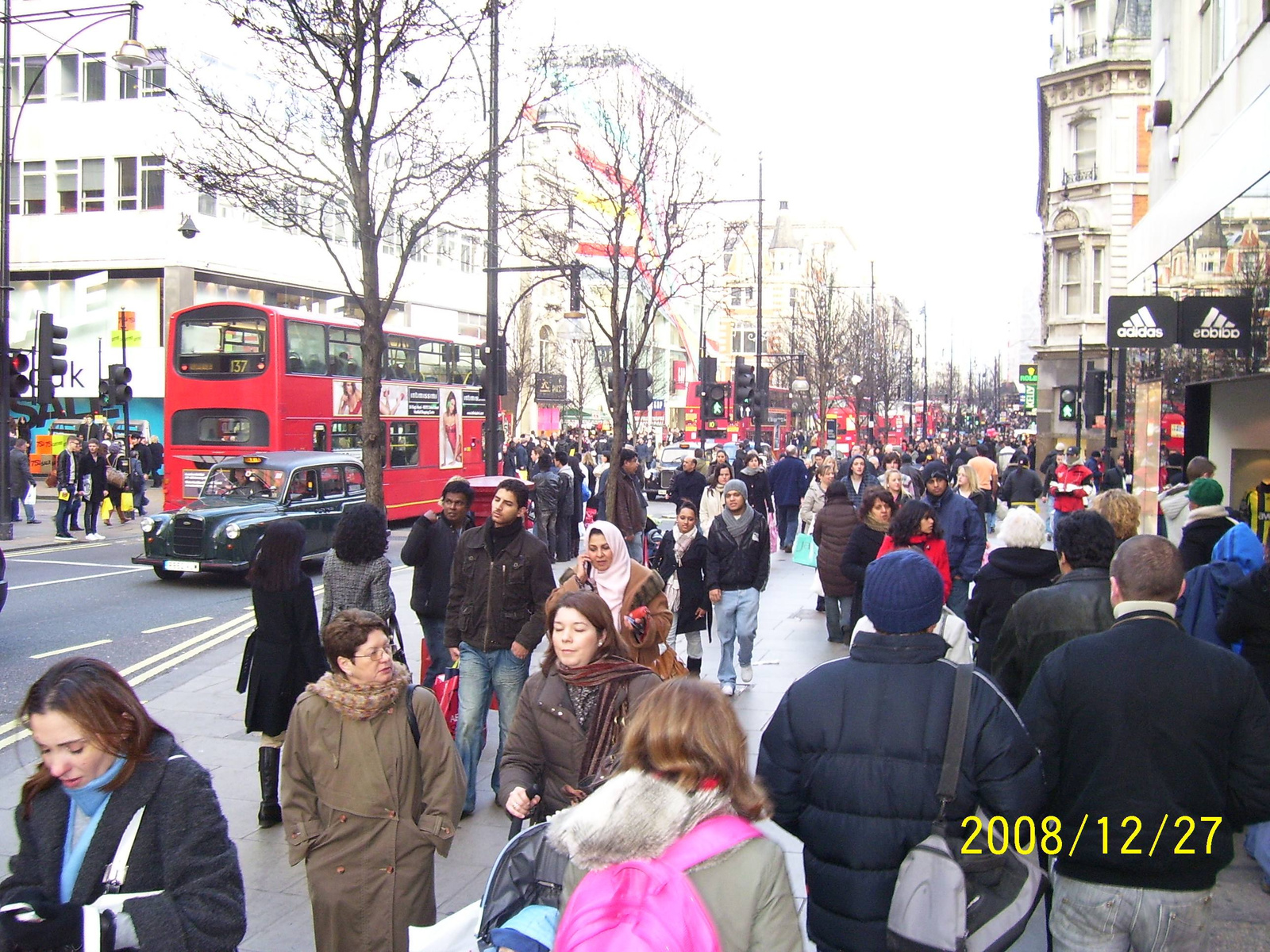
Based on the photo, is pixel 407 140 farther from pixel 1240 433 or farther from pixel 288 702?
pixel 1240 433

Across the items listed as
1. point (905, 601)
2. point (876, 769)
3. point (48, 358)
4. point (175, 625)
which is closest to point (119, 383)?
point (48, 358)

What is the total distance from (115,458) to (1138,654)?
88.0ft

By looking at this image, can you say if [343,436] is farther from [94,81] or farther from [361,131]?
[94,81]

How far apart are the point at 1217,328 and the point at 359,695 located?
11.4 m

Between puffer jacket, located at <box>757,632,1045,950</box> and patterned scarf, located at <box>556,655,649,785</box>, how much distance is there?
0.84 m

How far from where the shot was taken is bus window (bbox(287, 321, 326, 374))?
70.8 feet

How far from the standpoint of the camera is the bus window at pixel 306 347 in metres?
21.6

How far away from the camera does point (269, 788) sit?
6188mm

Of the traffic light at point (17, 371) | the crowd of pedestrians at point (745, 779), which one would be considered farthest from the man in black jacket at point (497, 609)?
the traffic light at point (17, 371)

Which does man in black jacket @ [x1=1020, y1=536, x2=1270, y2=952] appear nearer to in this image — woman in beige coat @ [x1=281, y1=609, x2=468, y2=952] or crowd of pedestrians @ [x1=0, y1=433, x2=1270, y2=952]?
crowd of pedestrians @ [x1=0, y1=433, x2=1270, y2=952]

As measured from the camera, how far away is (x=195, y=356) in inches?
857

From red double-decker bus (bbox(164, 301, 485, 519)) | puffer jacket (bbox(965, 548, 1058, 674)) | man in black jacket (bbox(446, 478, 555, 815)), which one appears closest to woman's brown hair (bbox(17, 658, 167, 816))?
man in black jacket (bbox(446, 478, 555, 815))

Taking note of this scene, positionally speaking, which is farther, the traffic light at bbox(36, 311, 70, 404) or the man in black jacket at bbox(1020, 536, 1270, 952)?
the traffic light at bbox(36, 311, 70, 404)

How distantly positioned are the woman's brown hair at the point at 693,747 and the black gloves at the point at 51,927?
119cm
